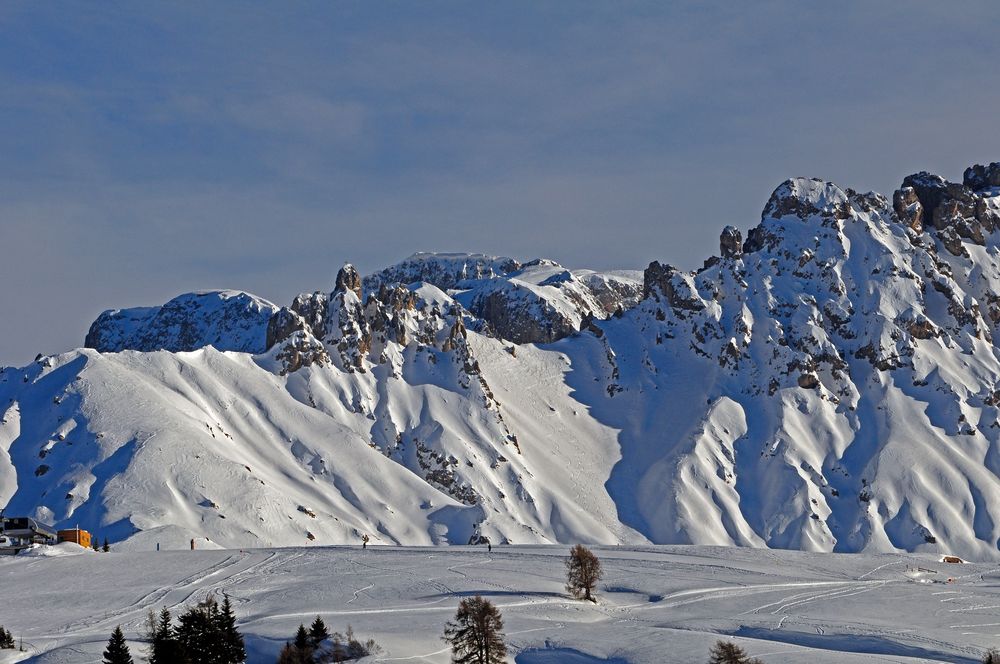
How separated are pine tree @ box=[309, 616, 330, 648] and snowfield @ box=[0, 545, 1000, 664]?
2.60 m

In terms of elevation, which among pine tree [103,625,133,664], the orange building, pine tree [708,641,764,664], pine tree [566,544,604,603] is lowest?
pine tree [708,641,764,664]

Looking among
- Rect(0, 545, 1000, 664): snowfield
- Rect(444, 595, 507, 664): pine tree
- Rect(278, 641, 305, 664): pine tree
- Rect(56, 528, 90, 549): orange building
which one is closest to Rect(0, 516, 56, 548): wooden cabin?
Rect(56, 528, 90, 549): orange building

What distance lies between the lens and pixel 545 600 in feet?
468

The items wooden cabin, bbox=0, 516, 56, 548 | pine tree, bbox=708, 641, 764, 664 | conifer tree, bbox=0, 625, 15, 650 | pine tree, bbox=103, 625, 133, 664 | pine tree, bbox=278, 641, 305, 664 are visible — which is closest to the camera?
pine tree, bbox=103, 625, 133, 664

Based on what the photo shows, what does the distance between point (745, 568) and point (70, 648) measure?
243ft

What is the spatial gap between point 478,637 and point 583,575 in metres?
31.7

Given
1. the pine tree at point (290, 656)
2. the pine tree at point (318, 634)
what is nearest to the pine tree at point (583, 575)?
the pine tree at point (318, 634)

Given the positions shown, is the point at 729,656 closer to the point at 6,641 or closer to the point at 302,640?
the point at 302,640

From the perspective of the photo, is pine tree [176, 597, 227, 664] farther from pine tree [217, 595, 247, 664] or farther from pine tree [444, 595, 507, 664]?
pine tree [444, 595, 507, 664]

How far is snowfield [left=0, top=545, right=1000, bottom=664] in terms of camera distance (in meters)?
123

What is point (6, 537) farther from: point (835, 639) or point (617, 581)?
point (835, 639)

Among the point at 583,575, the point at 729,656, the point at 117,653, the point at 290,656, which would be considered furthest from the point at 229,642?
the point at 583,575

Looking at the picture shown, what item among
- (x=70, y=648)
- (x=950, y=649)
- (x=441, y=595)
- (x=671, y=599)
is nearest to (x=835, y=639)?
(x=950, y=649)

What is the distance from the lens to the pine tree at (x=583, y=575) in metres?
146
